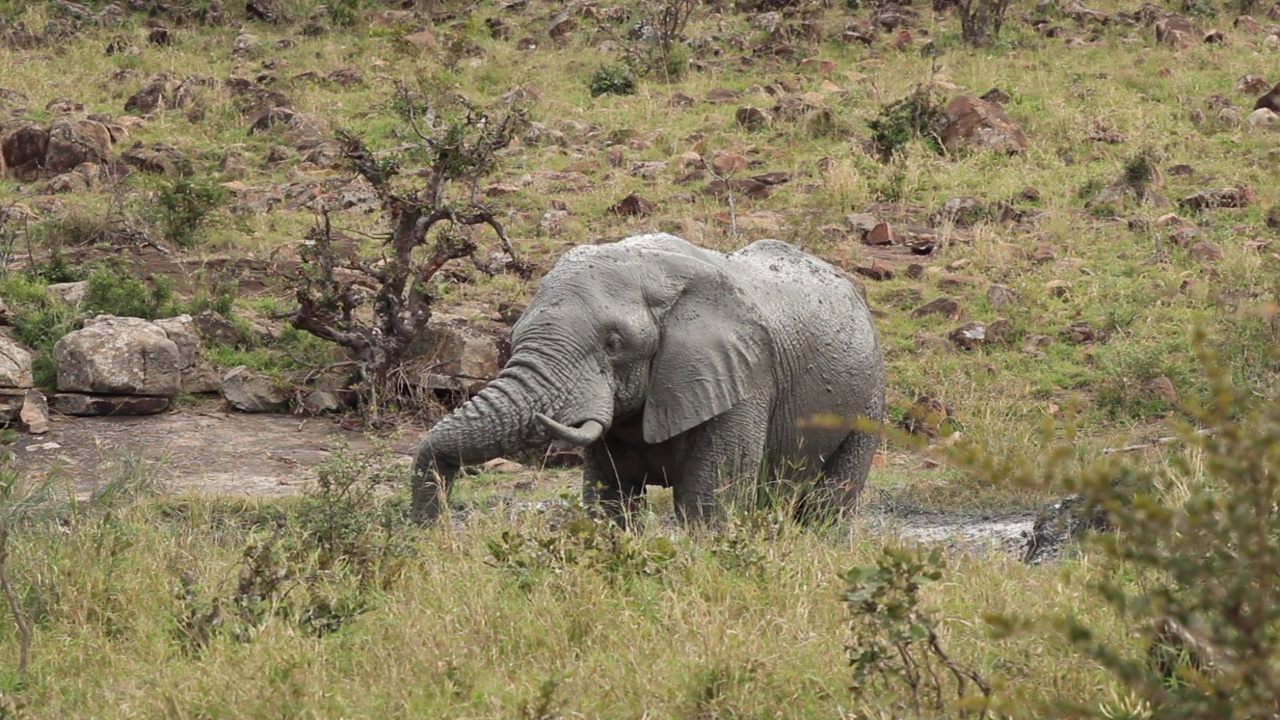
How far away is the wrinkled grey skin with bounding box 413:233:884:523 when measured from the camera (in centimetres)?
674

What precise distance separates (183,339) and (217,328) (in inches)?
24.6

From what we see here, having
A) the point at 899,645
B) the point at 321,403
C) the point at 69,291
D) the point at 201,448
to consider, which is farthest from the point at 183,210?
the point at 899,645

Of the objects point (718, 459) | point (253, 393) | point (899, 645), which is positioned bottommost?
point (253, 393)

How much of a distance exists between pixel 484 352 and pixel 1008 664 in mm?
8406

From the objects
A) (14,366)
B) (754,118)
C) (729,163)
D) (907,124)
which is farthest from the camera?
(754,118)

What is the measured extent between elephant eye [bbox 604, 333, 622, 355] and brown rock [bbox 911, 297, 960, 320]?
24.6ft

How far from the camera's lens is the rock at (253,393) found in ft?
41.1

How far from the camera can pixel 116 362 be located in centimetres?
1220

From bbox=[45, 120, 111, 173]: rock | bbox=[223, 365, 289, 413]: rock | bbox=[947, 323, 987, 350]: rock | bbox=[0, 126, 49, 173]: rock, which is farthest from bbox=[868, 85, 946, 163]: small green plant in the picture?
bbox=[0, 126, 49, 173]: rock

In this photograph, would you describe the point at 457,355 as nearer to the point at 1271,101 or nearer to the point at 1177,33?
the point at 1271,101

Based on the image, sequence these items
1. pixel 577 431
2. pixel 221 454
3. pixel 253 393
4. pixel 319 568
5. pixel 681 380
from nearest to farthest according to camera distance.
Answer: pixel 319 568 → pixel 577 431 → pixel 681 380 → pixel 221 454 → pixel 253 393

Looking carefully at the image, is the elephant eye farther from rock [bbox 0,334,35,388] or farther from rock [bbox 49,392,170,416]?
rock [bbox 0,334,35,388]

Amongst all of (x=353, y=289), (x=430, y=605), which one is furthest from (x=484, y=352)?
(x=430, y=605)

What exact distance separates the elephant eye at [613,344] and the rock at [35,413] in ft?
20.5
